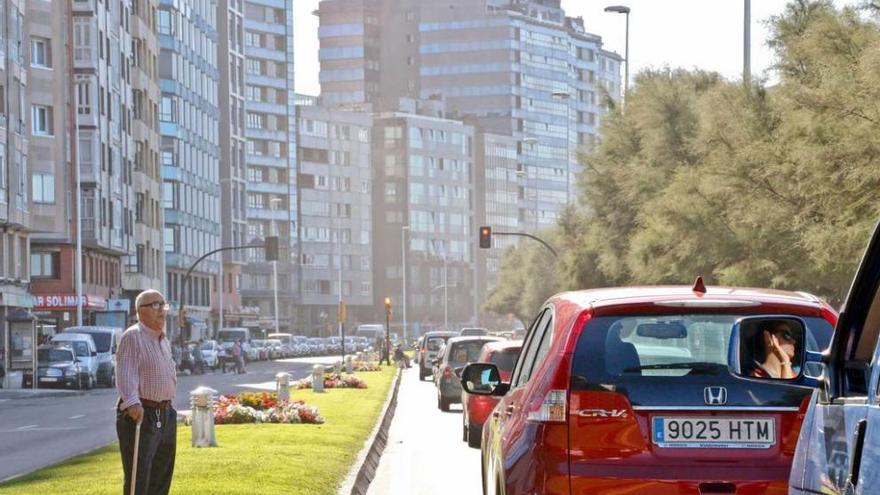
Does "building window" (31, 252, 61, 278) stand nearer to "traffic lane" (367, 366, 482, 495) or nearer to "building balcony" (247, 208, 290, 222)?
"traffic lane" (367, 366, 482, 495)

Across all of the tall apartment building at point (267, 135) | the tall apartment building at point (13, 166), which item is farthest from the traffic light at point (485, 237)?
the tall apartment building at point (267, 135)

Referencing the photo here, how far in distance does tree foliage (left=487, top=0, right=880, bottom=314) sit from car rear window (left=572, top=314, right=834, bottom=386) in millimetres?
26713

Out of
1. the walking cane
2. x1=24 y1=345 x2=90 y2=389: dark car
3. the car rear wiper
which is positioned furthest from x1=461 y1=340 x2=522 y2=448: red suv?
A: x1=24 y1=345 x2=90 y2=389: dark car

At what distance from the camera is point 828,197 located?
1534 inches

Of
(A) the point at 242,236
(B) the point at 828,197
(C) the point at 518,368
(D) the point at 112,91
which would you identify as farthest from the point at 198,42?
(C) the point at 518,368

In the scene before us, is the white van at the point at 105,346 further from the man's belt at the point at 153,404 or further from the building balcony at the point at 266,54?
the building balcony at the point at 266,54

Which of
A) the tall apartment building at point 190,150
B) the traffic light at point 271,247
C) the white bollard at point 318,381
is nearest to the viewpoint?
the white bollard at point 318,381

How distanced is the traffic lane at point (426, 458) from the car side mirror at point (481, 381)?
718cm

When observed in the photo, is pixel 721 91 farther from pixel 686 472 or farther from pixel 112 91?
pixel 112 91

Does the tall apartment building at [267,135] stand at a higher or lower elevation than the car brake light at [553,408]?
higher

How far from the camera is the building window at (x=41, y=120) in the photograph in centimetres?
8050

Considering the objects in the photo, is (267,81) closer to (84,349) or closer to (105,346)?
(105,346)

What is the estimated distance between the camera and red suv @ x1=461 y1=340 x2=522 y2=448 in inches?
1010

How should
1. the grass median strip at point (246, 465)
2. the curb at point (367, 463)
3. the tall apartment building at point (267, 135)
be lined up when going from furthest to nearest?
the tall apartment building at point (267, 135), the curb at point (367, 463), the grass median strip at point (246, 465)
